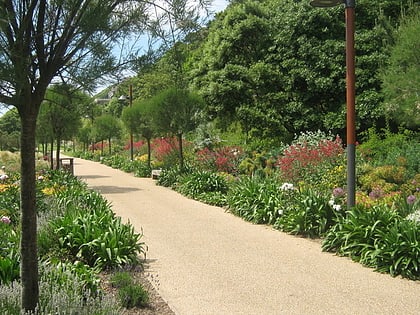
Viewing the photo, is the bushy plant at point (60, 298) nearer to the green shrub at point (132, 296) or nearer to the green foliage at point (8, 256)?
the green foliage at point (8, 256)

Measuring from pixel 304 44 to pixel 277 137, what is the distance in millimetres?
4015

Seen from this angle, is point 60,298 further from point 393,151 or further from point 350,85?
point 393,151

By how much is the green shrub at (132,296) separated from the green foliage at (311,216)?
383 cm

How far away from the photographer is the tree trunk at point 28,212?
3234mm

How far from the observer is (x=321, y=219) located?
25.3ft

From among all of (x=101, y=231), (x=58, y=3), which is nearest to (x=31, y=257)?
(x=58, y=3)

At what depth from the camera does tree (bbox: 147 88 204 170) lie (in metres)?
15.9

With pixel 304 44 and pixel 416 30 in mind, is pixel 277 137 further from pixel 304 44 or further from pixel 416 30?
pixel 416 30

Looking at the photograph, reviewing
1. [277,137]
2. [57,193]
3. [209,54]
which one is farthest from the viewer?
[209,54]

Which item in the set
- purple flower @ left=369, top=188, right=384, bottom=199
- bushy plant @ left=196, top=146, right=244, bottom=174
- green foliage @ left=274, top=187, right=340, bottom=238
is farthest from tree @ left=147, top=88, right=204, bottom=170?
green foliage @ left=274, top=187, right=340, bottom=238

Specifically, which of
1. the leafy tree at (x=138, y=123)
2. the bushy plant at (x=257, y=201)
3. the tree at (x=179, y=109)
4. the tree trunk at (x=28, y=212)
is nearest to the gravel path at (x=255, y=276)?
the bushy plant at (x=257, y=201)

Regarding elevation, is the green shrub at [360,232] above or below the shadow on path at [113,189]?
above

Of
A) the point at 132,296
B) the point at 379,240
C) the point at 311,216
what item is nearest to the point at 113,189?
the point at 311,216

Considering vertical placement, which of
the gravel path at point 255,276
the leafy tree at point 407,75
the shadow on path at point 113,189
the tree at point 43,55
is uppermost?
the leafy tree at point 407,75
